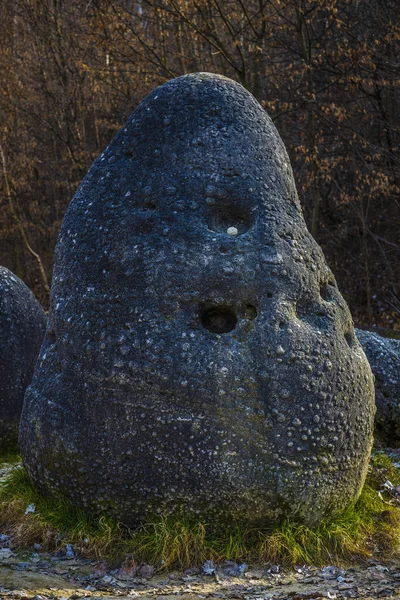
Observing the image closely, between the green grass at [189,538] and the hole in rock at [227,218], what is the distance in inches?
76.4

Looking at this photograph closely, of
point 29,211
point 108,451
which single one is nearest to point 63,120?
point 29,211

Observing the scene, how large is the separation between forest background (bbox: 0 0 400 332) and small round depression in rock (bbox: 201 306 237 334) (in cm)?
808

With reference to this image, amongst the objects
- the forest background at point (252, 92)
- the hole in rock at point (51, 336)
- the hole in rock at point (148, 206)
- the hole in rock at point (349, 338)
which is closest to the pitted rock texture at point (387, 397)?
the hole in rock at point (349, 338)

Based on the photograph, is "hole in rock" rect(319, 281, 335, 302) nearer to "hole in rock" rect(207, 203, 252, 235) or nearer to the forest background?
"hole in rock" rect(207, 203, 252, 235)

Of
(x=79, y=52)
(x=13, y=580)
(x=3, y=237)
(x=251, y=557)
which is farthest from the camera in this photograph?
(x=3, y=237)

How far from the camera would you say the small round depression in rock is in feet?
15.4

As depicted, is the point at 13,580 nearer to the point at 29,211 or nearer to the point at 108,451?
the point at 108,451

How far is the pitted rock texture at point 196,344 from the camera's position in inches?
175

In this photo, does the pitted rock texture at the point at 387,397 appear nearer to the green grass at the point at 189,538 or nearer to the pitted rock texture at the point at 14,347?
the green grass at the point at 189,538

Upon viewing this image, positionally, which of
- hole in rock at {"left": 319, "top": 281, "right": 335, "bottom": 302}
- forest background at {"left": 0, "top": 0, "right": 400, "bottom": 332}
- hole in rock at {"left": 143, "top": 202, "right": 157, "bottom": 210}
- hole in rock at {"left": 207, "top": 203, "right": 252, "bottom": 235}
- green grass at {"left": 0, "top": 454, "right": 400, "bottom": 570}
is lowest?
green grass at {"left": 0, "top": 454, "right": 400, "bottom": 570}

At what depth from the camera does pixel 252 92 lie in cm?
1259

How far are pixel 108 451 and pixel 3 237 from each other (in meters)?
15.4

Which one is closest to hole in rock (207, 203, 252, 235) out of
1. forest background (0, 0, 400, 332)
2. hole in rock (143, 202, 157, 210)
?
hole in rock (143, 202, 157, 210)

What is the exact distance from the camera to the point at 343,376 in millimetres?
4750
